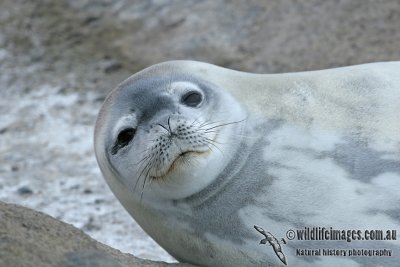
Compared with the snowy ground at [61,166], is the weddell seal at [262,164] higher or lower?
lower

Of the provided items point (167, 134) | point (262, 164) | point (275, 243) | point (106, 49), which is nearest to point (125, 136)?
point (167, 134)

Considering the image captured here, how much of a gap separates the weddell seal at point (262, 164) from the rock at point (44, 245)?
34 cm

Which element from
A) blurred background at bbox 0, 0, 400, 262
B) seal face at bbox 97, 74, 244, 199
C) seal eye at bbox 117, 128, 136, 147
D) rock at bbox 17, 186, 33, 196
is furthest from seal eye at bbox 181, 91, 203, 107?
rock at bbox 17, 186, 33, 196

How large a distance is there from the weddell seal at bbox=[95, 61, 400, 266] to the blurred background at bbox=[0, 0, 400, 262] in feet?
6.54

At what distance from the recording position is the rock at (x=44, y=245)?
3.10 metres

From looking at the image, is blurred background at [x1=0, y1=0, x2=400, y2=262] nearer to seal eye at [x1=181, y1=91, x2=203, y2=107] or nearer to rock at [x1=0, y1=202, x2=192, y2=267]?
seal eye at [x1=181, y1=91, x2=203, y2=107]

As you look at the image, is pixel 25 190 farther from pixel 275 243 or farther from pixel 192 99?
pixel 275 243

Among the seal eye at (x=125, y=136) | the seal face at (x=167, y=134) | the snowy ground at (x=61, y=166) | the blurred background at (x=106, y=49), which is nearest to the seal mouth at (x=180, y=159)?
the seal face at (x=167, y=134)

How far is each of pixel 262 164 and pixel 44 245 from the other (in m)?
0.98

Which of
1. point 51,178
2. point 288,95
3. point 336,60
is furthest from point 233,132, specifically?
point 336,60

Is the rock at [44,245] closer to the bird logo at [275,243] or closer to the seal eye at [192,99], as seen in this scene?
the bird logo at [275,243]

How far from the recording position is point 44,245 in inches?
126

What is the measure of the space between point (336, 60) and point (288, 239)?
3391 millimetres

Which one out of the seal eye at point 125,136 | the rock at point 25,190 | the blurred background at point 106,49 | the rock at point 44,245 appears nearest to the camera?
the rock at point 44,245
